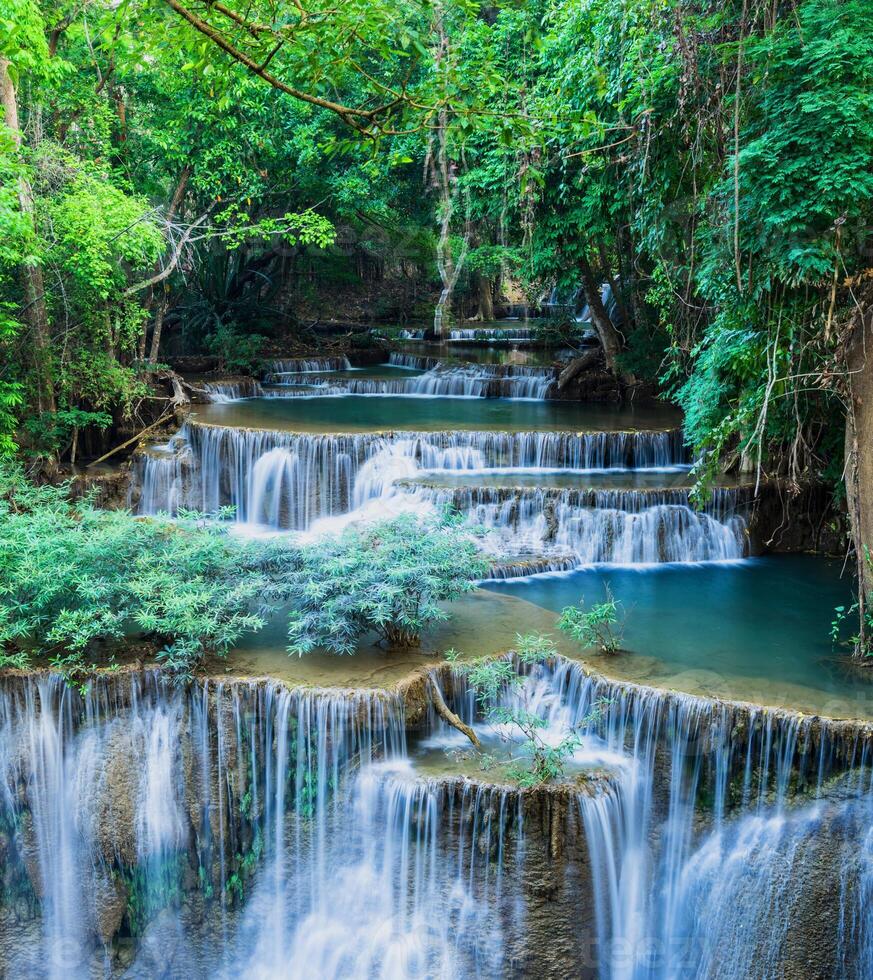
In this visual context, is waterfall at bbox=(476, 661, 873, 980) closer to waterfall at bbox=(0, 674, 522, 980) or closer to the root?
the root

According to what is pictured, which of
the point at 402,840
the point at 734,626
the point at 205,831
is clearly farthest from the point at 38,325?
the point at 734,626

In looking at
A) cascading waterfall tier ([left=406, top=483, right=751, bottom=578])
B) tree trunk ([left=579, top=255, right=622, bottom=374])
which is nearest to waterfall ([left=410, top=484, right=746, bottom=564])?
cascading waterfall tier ([left=406, top=483, right=751, bottom=578])

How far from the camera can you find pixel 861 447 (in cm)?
764

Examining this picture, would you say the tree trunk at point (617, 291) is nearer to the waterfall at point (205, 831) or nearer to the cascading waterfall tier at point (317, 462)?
the cascading waterfall tier at point (317, 462)

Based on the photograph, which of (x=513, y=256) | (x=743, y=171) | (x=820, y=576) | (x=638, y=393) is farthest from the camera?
(x=638, y=393)

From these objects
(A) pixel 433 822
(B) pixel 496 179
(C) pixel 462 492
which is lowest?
(A) pixel 433 822

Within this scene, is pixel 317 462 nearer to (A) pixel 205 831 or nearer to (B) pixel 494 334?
(A) pixel 205 831

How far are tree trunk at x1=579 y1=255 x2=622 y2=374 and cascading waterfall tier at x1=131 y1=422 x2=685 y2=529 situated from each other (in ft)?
11.9

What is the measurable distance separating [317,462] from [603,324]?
6.75m

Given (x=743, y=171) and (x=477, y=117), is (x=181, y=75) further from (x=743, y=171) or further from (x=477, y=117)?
(x=477, y=117)

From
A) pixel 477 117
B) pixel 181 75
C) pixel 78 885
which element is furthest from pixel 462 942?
pixel 181 75

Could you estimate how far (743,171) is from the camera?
24.6 ft

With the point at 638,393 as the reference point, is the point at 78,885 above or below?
below

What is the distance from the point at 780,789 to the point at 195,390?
12845 mm
